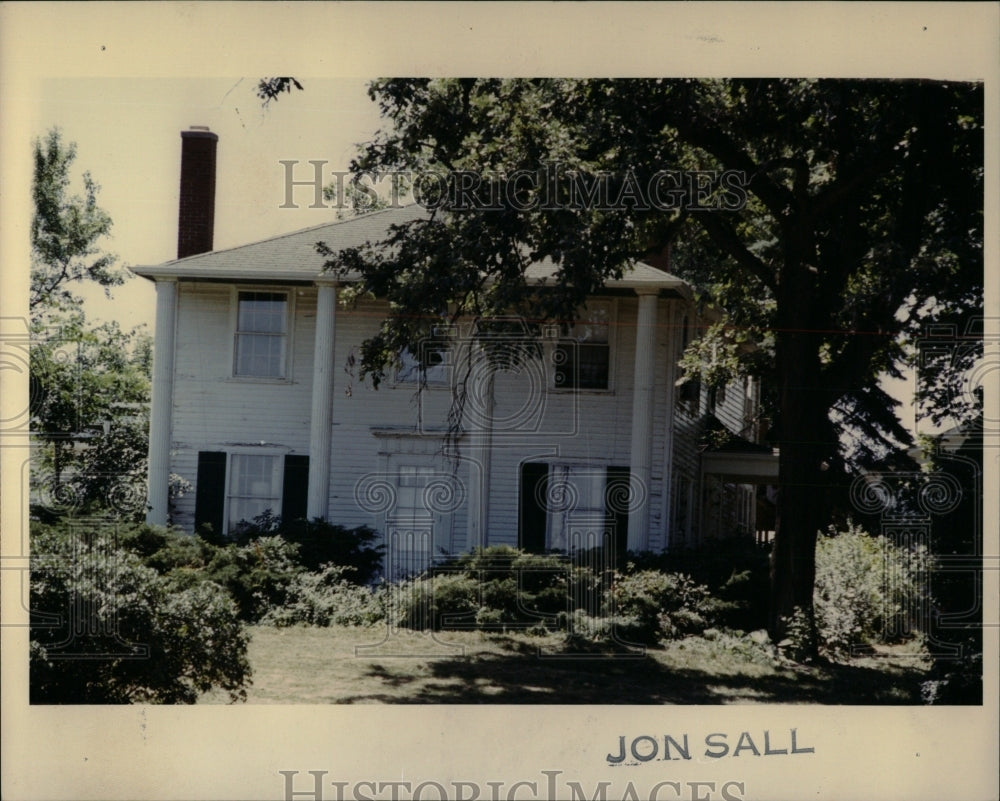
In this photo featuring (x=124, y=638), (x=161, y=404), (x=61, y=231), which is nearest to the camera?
(x=124, y=638)

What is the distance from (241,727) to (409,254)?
3.14m

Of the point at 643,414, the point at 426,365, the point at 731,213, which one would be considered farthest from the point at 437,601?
the point at 731,213

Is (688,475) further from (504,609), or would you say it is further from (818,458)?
(504,609)

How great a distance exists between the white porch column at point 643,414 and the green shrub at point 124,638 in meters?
2.69

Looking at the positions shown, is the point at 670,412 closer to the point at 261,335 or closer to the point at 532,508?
the point at 532,508

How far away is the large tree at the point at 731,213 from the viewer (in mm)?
7852

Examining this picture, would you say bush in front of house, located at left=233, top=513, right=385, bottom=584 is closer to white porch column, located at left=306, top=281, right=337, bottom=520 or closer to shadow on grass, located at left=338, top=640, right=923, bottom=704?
white porch column, located at left=306, top=281, right=337, bottom=520

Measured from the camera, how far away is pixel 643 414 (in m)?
8.28

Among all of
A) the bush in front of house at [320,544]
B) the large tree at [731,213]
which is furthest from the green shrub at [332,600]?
the large tree at [731,213]

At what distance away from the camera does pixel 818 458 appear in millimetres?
8180

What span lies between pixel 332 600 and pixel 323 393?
135 cm

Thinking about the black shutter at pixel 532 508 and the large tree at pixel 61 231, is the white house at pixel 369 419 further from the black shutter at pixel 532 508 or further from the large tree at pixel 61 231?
the large tree at pixel 61 231

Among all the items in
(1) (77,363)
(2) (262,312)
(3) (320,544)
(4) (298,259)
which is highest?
(4) (298,259)

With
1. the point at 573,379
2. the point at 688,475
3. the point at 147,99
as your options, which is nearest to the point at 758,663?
the point at 688,475
